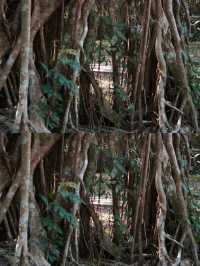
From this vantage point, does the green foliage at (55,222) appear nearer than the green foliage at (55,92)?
Yes

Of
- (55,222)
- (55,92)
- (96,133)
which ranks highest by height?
(55,92)

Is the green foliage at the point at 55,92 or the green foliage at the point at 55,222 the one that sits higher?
the green foliage at the point at 55,92

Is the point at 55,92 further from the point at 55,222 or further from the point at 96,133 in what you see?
the point at 55,222

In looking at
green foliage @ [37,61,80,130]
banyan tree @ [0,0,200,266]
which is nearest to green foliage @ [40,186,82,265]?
banyan tree @ [0,0,200,266]

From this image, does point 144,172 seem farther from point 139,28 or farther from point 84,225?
point 139,28

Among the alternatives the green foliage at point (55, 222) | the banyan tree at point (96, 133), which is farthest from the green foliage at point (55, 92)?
the green foliage at point (55, 222)

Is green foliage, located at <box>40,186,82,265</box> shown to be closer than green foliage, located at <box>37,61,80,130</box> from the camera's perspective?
Yes

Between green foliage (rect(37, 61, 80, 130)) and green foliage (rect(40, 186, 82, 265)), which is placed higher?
green foliage (rect(37, 61, 80, 130))

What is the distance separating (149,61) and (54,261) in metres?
1.73

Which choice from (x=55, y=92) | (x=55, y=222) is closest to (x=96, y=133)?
(x=55, y=92)

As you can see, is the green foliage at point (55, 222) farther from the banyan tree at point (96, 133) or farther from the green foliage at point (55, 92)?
the green foliage at point (55, 92)

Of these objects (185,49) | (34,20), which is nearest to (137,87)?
(185,49)

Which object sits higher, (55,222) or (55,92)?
(55,92)

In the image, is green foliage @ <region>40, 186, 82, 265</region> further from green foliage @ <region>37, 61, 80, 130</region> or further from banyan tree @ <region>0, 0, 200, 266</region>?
green foliage @ <region>37, 61, 80, 130</region>
